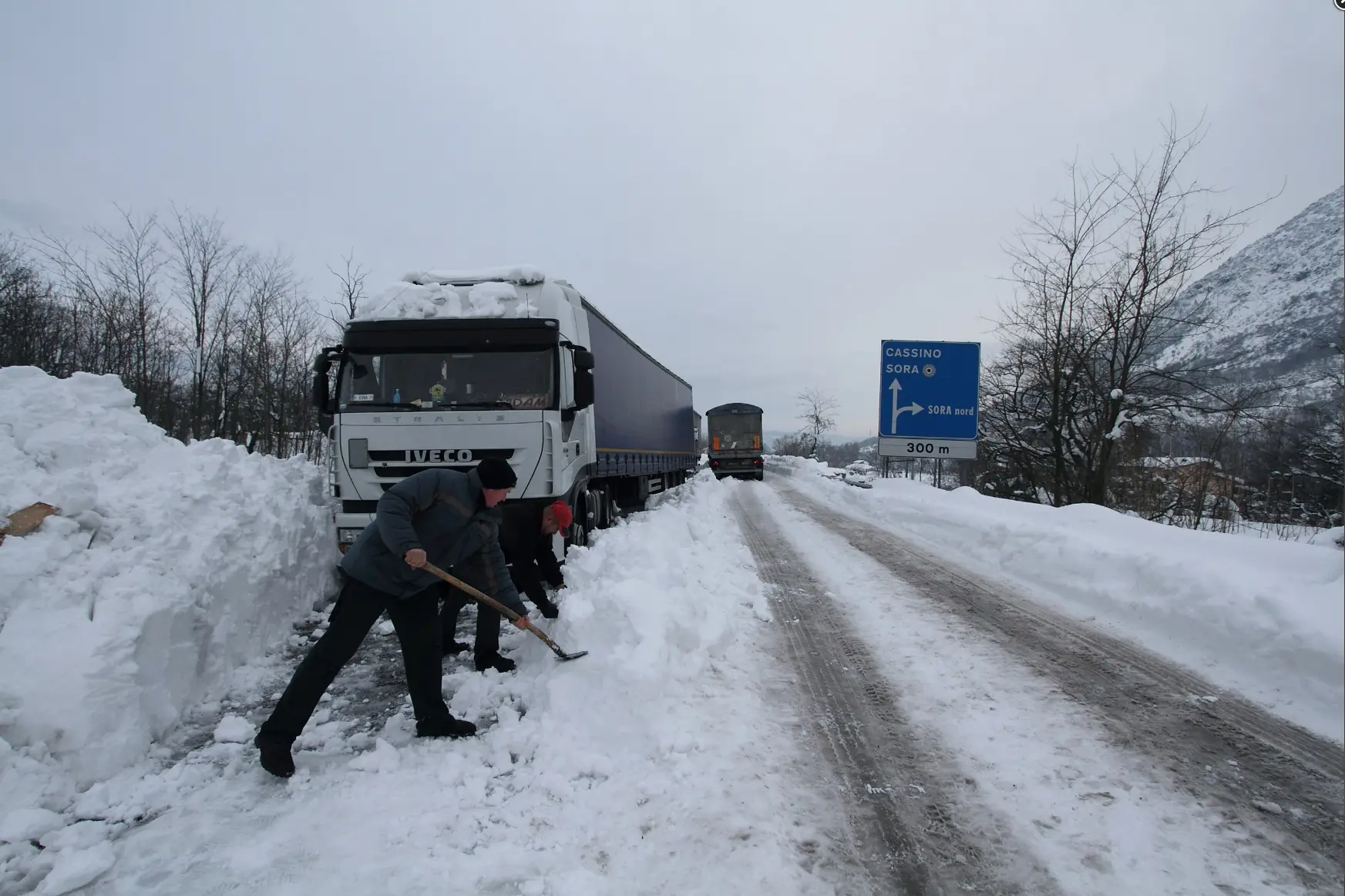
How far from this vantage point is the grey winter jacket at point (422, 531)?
12.4ft

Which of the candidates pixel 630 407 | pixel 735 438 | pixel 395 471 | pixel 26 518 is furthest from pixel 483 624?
pixel 735 438

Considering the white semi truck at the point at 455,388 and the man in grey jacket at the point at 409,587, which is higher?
the white semi truck at the point at 455,388

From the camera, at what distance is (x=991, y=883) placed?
8.65ft

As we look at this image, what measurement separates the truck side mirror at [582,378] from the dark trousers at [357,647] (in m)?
3.87

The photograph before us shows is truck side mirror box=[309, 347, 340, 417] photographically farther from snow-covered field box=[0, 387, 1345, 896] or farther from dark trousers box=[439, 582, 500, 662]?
dark trousers box=[439, 582, 500, 662]

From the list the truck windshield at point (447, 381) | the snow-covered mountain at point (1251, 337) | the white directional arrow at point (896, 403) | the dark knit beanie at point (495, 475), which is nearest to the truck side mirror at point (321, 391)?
the truck windshield at point (447, 381)

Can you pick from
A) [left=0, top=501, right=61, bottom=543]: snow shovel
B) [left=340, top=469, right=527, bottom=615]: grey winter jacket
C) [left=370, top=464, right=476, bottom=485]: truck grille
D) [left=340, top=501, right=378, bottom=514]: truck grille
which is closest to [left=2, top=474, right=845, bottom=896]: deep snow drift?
[left=340, top=469, right=527, bottom=615]: grey winter jacket

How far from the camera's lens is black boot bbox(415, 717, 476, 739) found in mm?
3994

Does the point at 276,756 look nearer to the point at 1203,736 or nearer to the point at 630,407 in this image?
the point at 1203,736

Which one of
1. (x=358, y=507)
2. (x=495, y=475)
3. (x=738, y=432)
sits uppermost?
(x=738, y=432)

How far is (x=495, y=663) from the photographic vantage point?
5148 millimetres

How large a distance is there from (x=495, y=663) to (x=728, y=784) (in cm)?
248

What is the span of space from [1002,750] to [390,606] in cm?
369

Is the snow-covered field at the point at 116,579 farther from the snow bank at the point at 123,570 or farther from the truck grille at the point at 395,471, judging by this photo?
the truck grille at the point at 395,471
